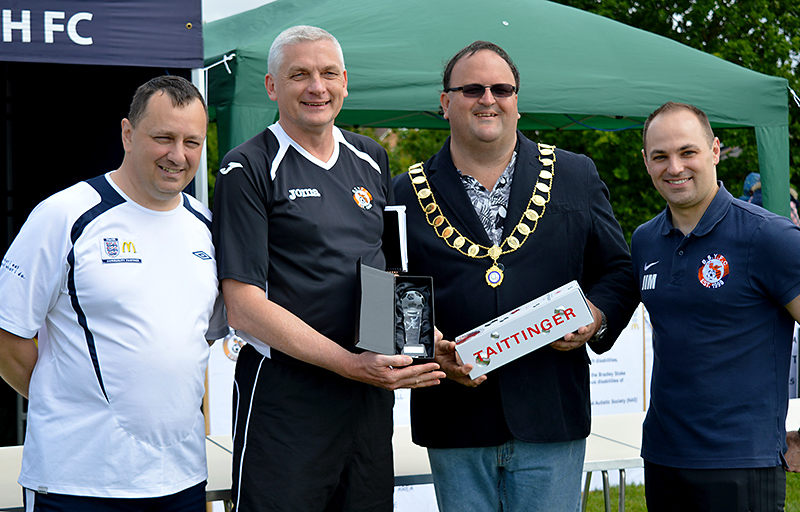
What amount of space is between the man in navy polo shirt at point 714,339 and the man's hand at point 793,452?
0.07 m

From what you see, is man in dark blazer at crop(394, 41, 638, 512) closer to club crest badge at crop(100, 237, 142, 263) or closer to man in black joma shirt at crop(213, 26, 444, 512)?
man in black joma shirt at crop(213, 26, 444, 512)

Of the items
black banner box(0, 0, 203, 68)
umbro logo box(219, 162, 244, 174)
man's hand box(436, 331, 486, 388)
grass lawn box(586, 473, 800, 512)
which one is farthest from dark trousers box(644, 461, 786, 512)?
grass lawn box(586, 473, 800, 512)

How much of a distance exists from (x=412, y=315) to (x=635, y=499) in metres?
3.75

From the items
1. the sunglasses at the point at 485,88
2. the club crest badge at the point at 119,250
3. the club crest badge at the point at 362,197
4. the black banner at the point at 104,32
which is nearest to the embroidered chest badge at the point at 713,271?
the sunglasses at the point at 485,88

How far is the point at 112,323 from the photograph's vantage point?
2.01m

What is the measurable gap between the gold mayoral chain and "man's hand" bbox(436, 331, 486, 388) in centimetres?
25

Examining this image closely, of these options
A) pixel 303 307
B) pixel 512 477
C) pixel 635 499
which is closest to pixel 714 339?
pixel 512 477

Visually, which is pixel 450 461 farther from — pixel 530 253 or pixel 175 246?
pixel 175 246

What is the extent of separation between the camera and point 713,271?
226 cm

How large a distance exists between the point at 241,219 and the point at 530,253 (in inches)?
36.7

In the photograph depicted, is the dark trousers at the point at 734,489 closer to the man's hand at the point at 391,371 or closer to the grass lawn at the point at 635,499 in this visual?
the man's hand at the point at 391,371

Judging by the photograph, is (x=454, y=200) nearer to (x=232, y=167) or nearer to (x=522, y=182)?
(x=522, y=182)

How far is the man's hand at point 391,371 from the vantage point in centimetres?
204

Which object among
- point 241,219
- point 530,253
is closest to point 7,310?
point 241,219
